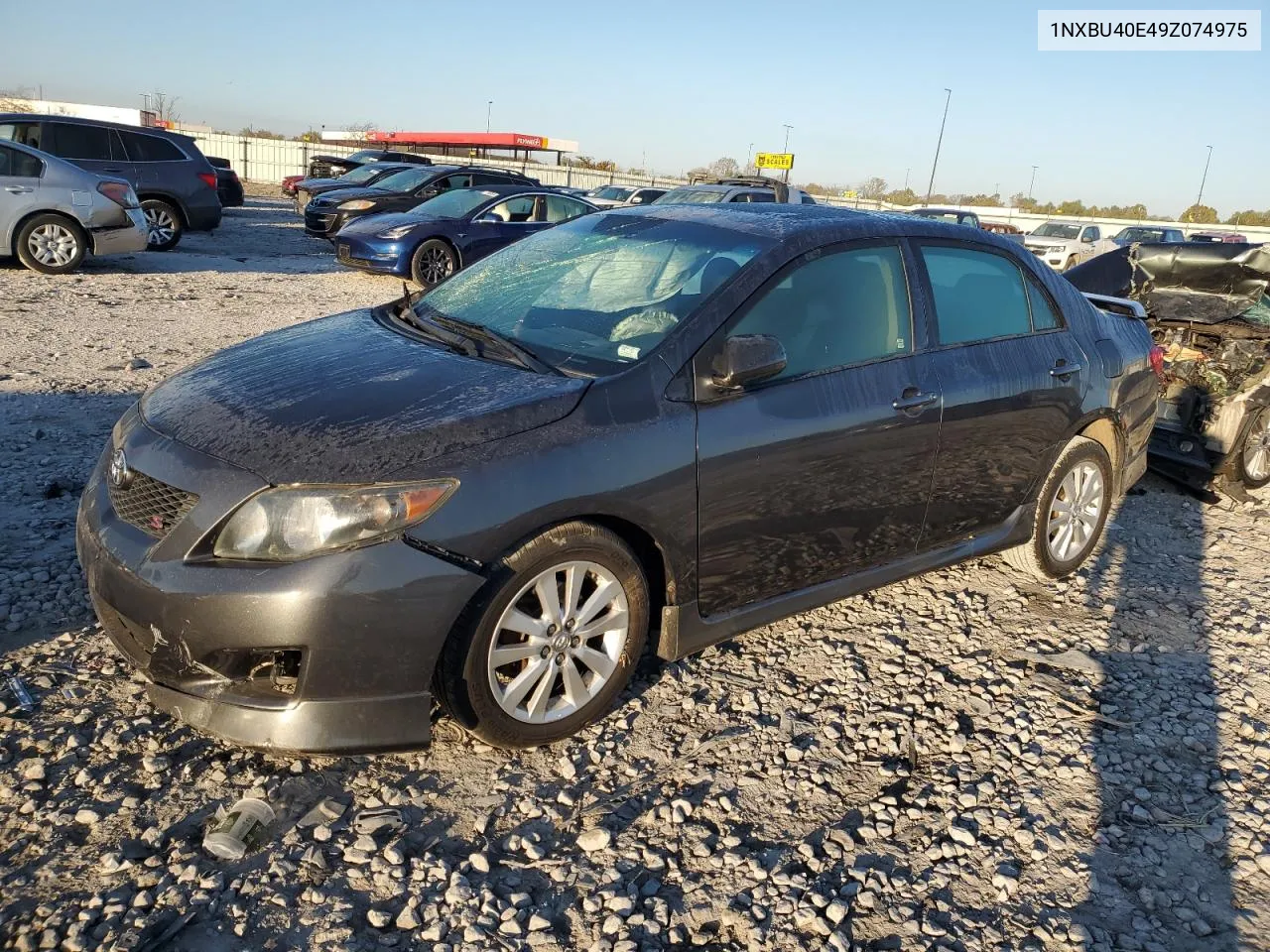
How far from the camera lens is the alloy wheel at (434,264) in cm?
1288

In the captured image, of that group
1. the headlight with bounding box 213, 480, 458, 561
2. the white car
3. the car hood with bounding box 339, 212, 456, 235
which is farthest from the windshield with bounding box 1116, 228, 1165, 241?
the headlight with bounding box 213, 480, 458, 561

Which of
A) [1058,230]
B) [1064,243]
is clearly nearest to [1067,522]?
[1064,243]

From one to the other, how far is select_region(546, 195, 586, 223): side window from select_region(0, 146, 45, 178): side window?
21.1 feet

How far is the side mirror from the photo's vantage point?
3154 mm

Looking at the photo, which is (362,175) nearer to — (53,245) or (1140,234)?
(53,245)

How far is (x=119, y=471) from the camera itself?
2.99m

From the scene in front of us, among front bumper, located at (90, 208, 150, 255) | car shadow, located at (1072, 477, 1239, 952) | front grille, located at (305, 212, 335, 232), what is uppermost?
front grille, located at (305, 212, 335, 232)

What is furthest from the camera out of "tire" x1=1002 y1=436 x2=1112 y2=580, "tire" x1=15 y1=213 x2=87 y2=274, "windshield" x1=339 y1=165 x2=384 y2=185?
"windshield" x1=339 y1=165 x2=384 y2=185

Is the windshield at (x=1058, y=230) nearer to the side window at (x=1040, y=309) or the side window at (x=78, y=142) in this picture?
the side window at (x=78, y=142)

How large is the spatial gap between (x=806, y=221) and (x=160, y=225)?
1361 centimetres

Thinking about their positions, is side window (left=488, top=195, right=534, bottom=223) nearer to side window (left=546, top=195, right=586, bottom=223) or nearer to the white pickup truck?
side window (left=546, top=195, right=586, bottom=223)

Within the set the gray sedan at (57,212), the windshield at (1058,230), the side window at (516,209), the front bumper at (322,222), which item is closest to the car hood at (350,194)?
the front bumper at (322,222)

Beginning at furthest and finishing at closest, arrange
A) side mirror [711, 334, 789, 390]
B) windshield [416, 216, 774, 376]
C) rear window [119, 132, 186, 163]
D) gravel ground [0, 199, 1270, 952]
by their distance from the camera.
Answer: rear window [119, 132, 186, 163], windshield [416, 216, 774, 376], side mirror [711, 334, 789, 390], gravel ground [0, 199, 1270, 952]

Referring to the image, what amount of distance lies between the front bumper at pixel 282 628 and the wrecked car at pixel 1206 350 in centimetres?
573
